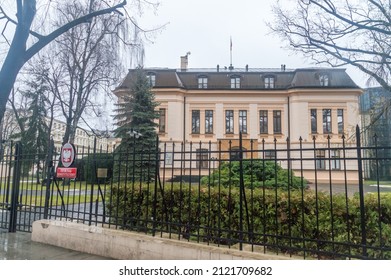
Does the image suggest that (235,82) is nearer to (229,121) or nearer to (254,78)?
(254,78)

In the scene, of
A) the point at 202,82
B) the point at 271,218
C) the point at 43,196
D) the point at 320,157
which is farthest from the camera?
the point at 202,82

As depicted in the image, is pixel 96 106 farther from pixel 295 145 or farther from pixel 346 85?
pixel 346 85

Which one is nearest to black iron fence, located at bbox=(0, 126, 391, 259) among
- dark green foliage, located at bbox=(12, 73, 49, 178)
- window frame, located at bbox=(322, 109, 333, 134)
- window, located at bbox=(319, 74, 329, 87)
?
dark green foliage, located at bbox=(12, 73, 49, 178)

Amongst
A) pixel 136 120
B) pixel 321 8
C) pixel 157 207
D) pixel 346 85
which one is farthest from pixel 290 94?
pixel 157 207

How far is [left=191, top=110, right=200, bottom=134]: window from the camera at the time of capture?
32.8m

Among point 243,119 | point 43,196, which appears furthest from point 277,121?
point 43,196

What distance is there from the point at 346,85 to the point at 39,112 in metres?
32.0

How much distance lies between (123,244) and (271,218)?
248 centimetres

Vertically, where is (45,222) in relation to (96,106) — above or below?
below

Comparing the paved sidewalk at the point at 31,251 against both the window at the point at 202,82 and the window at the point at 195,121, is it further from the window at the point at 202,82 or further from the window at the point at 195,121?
the window at the point at 202,82

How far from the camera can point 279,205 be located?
4332 mm

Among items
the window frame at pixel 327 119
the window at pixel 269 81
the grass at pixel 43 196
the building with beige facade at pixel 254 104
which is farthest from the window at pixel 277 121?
the grass at pixel 43 196

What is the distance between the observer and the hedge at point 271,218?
3.82 m

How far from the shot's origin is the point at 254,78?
1318 inches
